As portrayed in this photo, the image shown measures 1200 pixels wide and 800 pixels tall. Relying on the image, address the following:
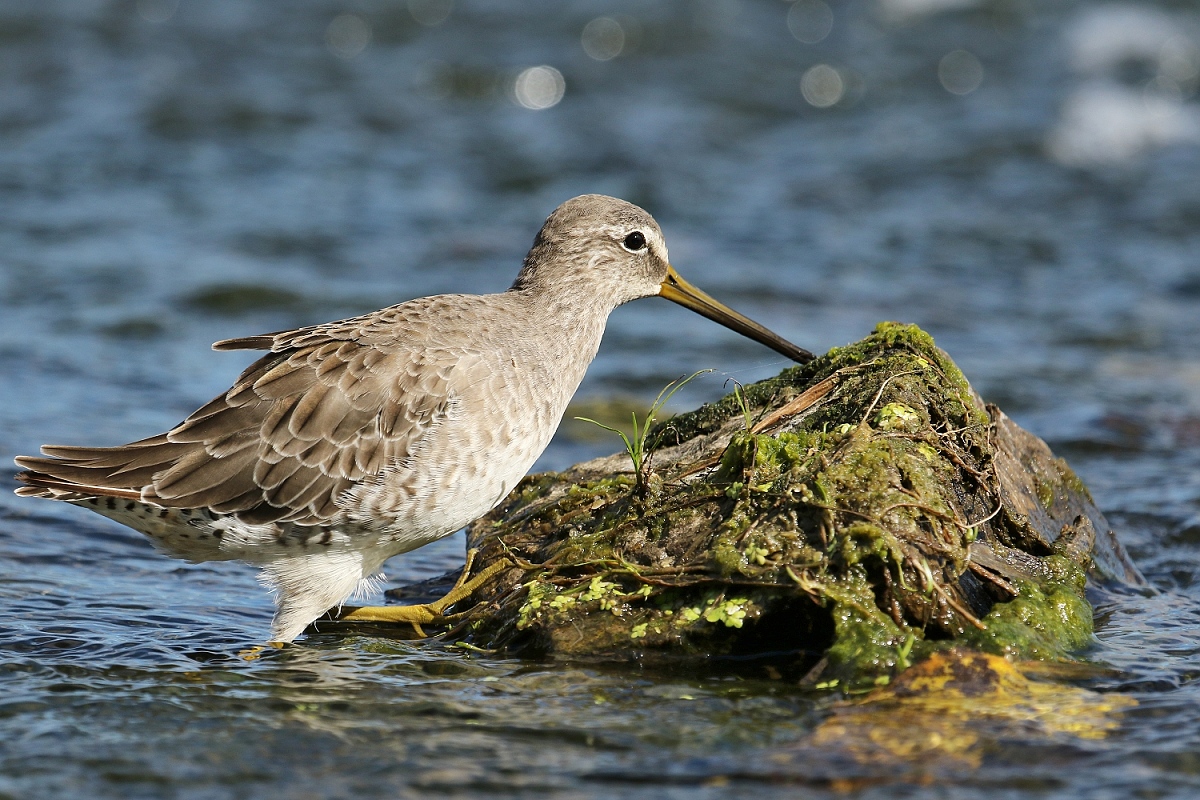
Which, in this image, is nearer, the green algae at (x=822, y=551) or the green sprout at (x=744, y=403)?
the green algae at (x=822, y=551)

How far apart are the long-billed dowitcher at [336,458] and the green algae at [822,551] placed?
23.0 inches

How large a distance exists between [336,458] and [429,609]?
965mm

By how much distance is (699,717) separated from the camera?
5.51 meters

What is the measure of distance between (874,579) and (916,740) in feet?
2.77

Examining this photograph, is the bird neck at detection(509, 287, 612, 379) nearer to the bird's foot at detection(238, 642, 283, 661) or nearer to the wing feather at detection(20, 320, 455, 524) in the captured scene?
the wing feather at detection(20, 320, 455, 524)

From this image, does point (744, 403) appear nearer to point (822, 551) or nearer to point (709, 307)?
point (822, 551)

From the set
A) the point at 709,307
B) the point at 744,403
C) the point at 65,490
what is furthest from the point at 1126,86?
the point at 65,490

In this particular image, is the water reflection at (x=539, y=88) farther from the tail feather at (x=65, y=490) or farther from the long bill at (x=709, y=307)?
the tail feather at (x=65, y=490)

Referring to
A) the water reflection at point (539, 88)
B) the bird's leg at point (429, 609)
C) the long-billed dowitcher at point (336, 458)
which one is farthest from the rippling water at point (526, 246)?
the long-billed dowitcher at point (336, 458)

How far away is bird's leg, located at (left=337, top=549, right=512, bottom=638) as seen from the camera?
698cm

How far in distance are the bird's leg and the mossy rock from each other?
58mm

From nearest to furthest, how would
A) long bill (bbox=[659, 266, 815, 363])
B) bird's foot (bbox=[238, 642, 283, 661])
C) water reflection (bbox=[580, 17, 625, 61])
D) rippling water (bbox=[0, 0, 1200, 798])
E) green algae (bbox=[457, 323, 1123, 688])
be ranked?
1. rippling water (bbox=[0, 0, 1200, 798])
2. green algae (bbox=[457, 323, 1123, 688])
3. bird's foot (bbox=[238, 642, 283, 661])
4. long bill (bbox=[659, 266, 815, 363])
5. water reflection (bbox=[580, 17, 625, 61])

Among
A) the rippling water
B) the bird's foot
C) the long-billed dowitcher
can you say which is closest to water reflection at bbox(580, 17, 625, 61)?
the rippling water

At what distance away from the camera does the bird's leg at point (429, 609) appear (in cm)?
698
